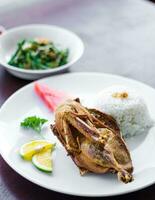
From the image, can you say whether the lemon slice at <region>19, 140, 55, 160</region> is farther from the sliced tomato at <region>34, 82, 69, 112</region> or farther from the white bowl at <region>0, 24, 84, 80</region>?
the white bowl at <region>0, 24, 84, 80</region>

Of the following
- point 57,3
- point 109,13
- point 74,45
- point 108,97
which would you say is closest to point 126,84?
point 108,97

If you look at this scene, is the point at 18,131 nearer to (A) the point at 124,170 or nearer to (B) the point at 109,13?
(A) the point at 124,170

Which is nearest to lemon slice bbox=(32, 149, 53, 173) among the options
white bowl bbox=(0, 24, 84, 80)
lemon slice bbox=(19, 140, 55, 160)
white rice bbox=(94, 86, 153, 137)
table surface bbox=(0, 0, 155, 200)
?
lemon slice bbox=(19, 140, 55, 160)

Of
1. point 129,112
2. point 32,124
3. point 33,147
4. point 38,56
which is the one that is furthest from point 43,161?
point 38,56

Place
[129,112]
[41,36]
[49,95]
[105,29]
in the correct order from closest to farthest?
[129,112], [49,95], [41,36], [105,29]

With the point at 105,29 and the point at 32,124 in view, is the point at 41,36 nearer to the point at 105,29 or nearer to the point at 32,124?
the point at 105,29

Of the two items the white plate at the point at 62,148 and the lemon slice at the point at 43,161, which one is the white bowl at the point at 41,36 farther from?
the lemon slice at the point at 43,161

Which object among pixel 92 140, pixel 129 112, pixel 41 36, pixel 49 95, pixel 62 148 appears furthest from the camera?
pixel 41 36
